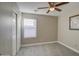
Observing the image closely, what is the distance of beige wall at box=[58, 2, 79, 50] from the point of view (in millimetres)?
1508

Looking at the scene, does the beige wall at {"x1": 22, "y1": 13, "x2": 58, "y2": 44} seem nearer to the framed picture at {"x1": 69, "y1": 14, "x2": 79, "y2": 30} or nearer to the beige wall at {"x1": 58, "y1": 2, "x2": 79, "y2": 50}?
the beige wall at {"x1": 58, "y1": 2, "x2": 79, "y2": 50}

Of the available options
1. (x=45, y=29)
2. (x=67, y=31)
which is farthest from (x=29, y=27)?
(x=67, y=31)

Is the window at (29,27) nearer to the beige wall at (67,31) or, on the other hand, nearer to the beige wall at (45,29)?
the beige wall at (45,29)

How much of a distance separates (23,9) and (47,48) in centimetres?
88

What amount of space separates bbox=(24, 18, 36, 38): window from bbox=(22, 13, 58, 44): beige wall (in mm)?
80

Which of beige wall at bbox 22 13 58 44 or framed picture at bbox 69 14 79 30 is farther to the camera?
beige wall at bbox 22 13 58 44

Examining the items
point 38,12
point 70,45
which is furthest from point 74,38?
point 38,12

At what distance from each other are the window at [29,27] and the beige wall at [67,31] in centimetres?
49

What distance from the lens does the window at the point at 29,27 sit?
1.60 metres

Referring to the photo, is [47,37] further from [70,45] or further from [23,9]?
[23,9]

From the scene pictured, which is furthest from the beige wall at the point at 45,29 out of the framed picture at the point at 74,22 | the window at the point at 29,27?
the framed picture at the point at 74,22

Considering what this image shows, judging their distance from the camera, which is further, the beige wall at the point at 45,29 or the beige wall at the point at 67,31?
the beige wall at the point at 45,29

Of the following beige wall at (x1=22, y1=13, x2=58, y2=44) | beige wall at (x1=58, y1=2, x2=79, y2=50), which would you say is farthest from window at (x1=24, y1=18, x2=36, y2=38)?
beige wall at (x1=58, y1=2, x2=79, y2=50)

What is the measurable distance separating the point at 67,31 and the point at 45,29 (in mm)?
429
